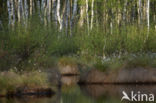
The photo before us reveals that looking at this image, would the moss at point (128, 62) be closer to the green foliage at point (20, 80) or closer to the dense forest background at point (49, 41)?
the dense forest background at point (49, 41)

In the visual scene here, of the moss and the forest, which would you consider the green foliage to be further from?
the moss

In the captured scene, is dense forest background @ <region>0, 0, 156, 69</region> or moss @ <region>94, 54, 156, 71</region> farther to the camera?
moss @ <region>94, 54, 156, 71</region>

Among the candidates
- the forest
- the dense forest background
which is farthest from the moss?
the dense forest background

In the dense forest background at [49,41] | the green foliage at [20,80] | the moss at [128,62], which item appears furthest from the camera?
the moss at [128,62]

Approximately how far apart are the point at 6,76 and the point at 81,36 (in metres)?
10.9

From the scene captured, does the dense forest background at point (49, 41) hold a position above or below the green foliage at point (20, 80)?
above

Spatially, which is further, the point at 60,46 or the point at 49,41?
the point at 60,46

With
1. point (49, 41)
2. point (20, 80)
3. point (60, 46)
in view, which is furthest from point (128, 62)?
point (60, 46)

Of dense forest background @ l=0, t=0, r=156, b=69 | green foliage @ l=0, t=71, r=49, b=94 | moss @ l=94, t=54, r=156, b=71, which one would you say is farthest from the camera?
moss @ l=94, t=54, r=156, b=71

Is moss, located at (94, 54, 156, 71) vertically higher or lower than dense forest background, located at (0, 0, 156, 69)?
lower

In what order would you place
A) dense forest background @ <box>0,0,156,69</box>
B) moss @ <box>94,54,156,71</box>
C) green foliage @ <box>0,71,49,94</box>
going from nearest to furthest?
green foliage @ <box>0,71,49,94</box>, dense forest background @ <box>0,0,156,69</box>, moss @ <box>94,54,156,71</box>

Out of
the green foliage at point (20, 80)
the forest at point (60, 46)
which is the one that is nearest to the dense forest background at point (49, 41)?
the forest at point (60, 46)

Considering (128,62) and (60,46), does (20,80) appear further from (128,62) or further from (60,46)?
(60,46)

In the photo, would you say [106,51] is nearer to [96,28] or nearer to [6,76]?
[96,28]
